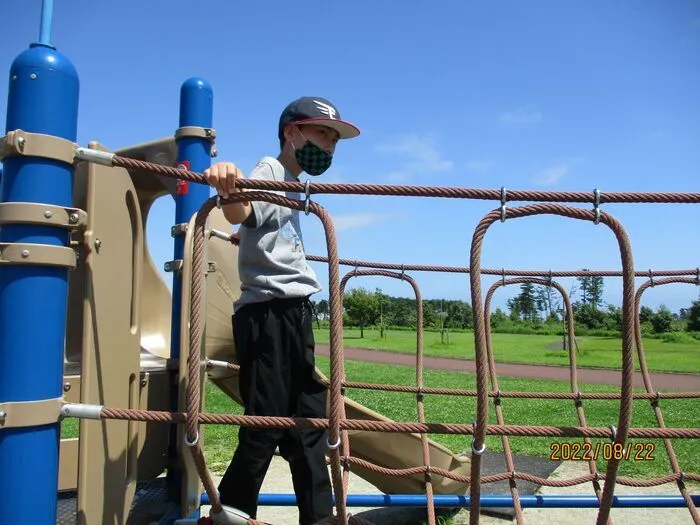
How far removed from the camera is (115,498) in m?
1.49

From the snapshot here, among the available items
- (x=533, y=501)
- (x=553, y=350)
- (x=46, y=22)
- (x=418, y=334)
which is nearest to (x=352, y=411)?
(x=418, y=334)

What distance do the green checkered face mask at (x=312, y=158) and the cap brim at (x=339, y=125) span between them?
0.07 m

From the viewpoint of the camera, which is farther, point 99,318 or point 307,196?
point 99,318

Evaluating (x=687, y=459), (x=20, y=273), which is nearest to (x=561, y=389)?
(x=687, y=459)

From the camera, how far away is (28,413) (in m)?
1.20

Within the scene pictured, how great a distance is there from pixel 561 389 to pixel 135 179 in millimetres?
11000

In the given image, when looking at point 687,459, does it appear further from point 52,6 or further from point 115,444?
point 52,6

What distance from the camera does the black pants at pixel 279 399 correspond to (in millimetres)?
1603

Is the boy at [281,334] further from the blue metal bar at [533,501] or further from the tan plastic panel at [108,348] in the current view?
the blue metal bar at [533,501]

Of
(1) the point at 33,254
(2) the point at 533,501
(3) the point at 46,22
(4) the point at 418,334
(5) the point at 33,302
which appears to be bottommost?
(2) the point at 533,501

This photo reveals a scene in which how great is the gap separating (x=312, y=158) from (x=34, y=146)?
0.81m
